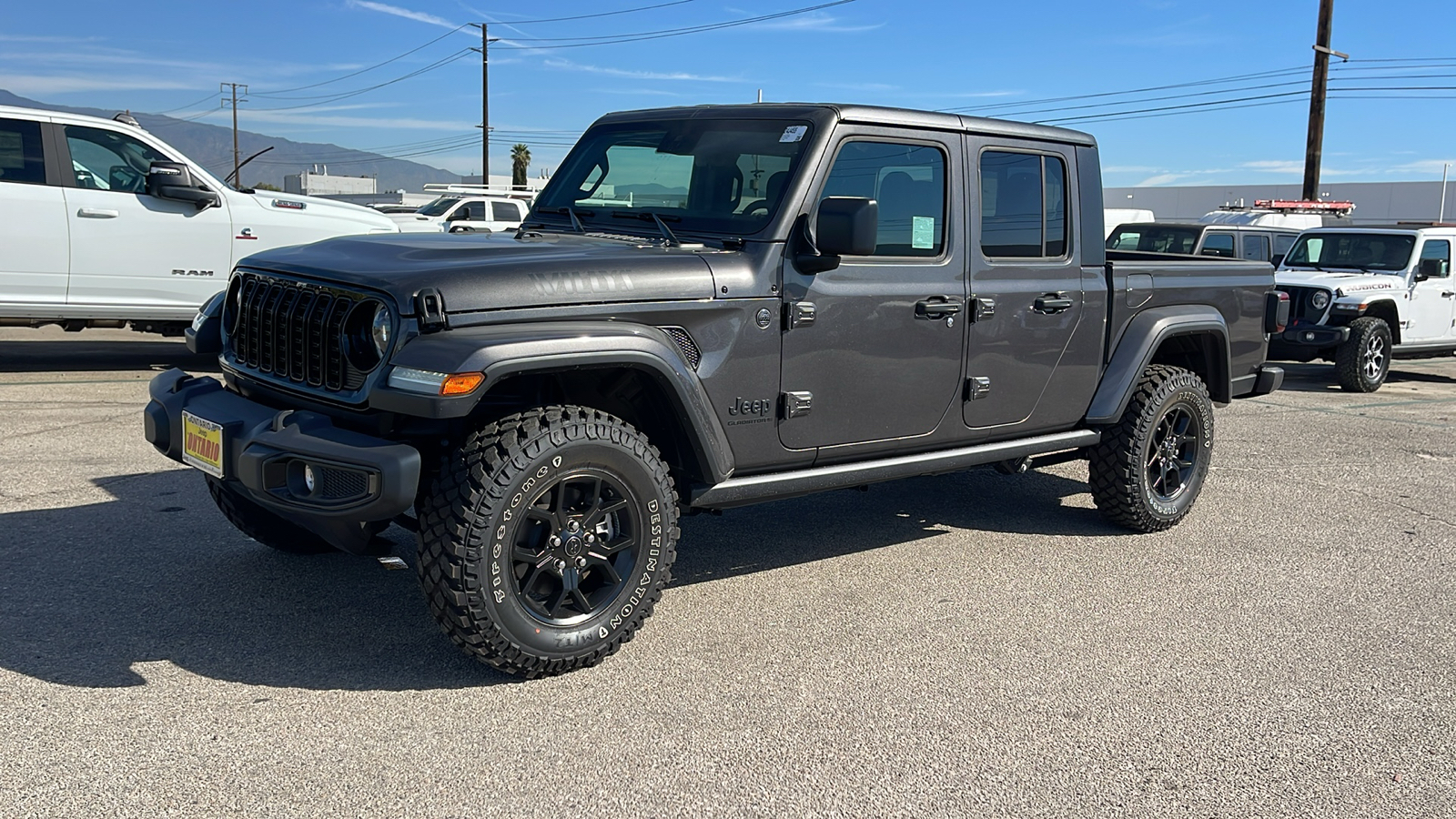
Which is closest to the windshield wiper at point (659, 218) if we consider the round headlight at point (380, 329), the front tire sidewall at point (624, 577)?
the front tire sidewall at point (624, 577)

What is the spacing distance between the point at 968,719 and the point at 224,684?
228 centimetres

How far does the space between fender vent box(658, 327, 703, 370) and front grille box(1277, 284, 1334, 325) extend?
33.4 ft

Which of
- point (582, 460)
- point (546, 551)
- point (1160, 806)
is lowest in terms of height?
point (1160, 806)

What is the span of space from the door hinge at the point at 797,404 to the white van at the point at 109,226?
6.90m

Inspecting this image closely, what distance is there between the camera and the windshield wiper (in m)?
4.54

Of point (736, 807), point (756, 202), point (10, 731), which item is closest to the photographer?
point (736, 807)

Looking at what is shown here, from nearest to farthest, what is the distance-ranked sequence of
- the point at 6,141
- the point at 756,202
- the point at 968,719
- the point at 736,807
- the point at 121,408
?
the point at 736,807
the point at 968,719
the point at 756,202
the point at 121,408
the point at 6,141

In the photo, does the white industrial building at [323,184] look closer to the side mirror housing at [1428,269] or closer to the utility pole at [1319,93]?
the utility pole at [1319,93]

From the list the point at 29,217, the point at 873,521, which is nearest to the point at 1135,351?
the point at 873,521

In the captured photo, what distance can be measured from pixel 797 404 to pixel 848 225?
69 cm

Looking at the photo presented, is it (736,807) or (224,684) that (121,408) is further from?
(736,807)

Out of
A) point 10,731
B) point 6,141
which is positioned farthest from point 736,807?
point 6,141

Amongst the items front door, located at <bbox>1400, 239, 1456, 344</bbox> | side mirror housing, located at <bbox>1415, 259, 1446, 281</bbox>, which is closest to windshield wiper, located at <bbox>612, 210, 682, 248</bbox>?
front door, located at <bbox>1400, 239, 1456, 344</bbox>

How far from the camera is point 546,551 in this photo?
3.86 meters
